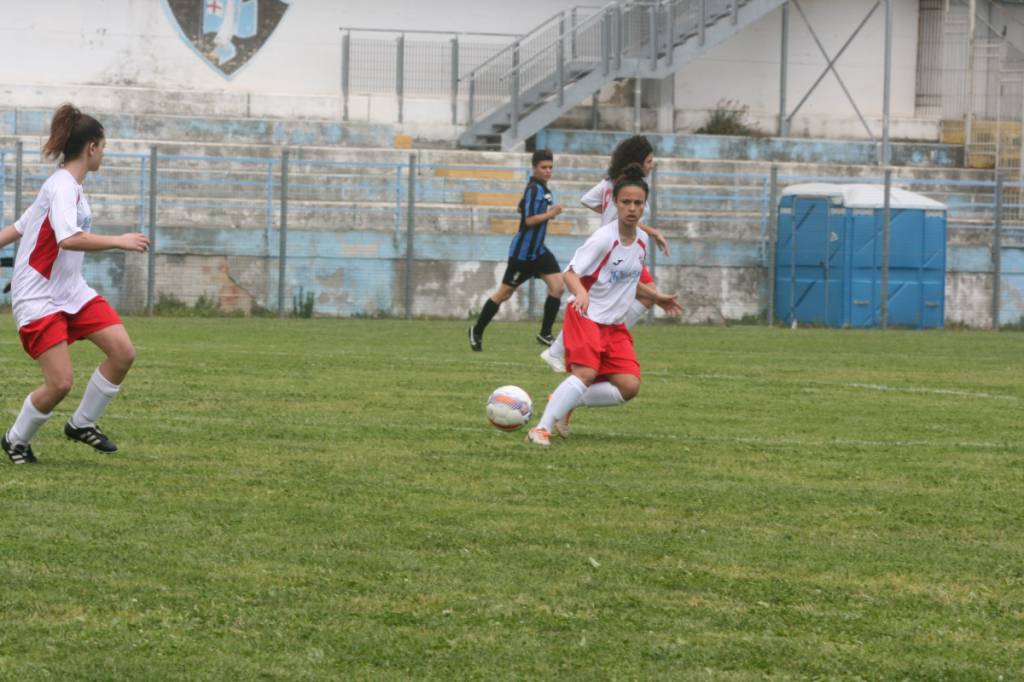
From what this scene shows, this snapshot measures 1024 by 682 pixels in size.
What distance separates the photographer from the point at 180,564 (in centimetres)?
571

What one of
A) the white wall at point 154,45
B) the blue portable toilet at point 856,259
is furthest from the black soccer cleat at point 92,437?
the white wall at point 154,45

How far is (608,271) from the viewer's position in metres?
9.90

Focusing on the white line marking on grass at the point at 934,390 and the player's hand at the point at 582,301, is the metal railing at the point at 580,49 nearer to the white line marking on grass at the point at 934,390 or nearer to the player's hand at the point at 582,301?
the white line marking on grass at the point at 934,390

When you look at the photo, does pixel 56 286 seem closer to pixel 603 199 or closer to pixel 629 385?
pixel 629 385

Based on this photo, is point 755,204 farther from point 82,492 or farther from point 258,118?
point 82,492

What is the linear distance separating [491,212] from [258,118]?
5.25 meters

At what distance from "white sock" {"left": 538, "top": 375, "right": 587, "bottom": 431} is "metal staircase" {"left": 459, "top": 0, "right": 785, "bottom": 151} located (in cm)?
2082

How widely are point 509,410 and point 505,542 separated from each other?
356 cm

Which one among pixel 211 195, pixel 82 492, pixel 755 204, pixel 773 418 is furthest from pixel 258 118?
pixel 82 492

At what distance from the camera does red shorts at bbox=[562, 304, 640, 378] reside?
32.0ft

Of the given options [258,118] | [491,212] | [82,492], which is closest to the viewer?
[82,492]

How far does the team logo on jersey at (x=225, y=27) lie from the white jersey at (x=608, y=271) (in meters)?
22.9

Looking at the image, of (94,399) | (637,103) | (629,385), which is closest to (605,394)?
(629,385)

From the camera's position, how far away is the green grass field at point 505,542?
4711mm
